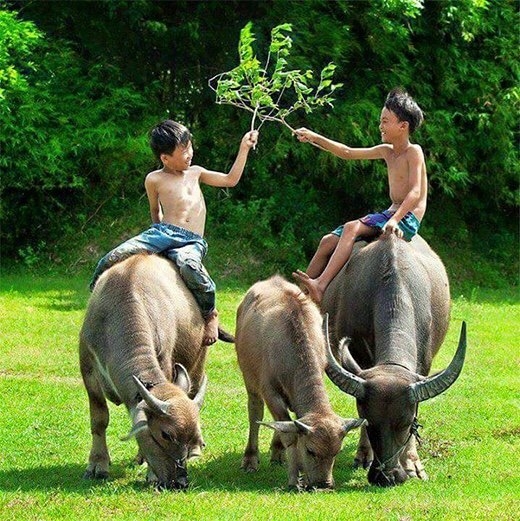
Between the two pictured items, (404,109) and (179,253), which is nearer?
(179,253)

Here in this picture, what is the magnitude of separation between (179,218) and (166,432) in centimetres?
279

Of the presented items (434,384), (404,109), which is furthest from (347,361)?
(404,109)

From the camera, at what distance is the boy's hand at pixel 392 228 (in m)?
10.7

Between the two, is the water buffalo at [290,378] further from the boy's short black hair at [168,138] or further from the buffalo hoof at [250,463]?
the boy's short black hair at [168,138]

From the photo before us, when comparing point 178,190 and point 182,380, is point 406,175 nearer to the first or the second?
point 178,190

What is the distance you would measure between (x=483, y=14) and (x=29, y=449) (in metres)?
15.6

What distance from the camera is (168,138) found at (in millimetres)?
10422

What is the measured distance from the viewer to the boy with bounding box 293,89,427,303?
35.8ft

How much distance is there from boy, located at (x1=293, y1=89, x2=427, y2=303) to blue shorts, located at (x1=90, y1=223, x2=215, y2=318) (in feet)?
3.18

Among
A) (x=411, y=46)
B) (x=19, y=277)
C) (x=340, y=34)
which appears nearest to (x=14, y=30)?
(x=19, y=277)

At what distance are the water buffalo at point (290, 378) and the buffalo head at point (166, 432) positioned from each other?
2.12 ft

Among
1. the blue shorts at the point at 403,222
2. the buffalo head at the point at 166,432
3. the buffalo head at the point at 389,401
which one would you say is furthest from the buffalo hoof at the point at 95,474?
the blue shorts at the point at 403,222

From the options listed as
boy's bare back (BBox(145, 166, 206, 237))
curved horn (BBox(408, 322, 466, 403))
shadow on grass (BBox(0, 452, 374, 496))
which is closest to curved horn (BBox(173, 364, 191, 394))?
shadow on grass (BBox(0, 452, 374, 496))

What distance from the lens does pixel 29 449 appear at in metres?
10.6
